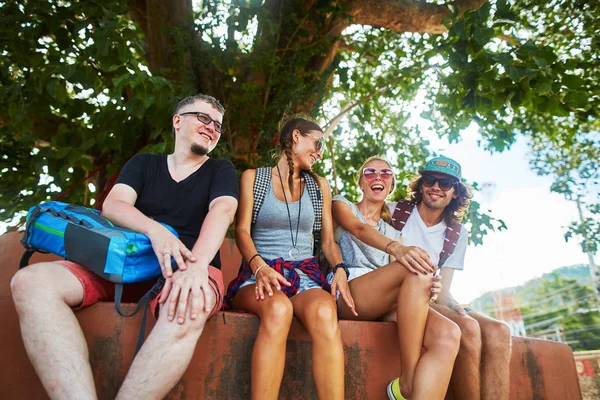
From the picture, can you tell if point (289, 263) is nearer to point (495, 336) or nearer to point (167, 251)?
point (167, 251)

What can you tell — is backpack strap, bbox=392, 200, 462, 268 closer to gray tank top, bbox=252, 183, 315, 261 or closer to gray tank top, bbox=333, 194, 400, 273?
gray tank top, bbox=333, 194, 400, 273

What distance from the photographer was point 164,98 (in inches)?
159

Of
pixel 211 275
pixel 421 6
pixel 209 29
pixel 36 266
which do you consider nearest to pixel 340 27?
pixel 421 6

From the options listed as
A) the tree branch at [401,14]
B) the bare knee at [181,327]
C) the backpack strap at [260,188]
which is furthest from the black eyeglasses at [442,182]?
the tree branch at [401,14]

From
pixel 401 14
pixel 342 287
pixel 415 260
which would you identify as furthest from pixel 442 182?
pixel 401 14

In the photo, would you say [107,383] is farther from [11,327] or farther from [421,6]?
[421,6]

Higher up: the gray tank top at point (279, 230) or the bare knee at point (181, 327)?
the gray tank top at point (279, 230)

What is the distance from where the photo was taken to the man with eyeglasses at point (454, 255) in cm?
277

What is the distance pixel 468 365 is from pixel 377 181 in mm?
1393

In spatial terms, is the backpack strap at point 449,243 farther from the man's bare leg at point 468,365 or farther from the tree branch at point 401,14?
the tree branch at point 401,14

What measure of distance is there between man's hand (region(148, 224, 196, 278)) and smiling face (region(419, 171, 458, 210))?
1980 millimetres

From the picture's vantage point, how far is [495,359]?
2.81m

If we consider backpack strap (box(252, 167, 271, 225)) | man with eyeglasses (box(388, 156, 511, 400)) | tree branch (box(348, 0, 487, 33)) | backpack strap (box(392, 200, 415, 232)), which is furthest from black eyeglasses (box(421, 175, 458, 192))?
tree branch (box(348, 0, 487, 33))

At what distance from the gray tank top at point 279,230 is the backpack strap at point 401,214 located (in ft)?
2.62
